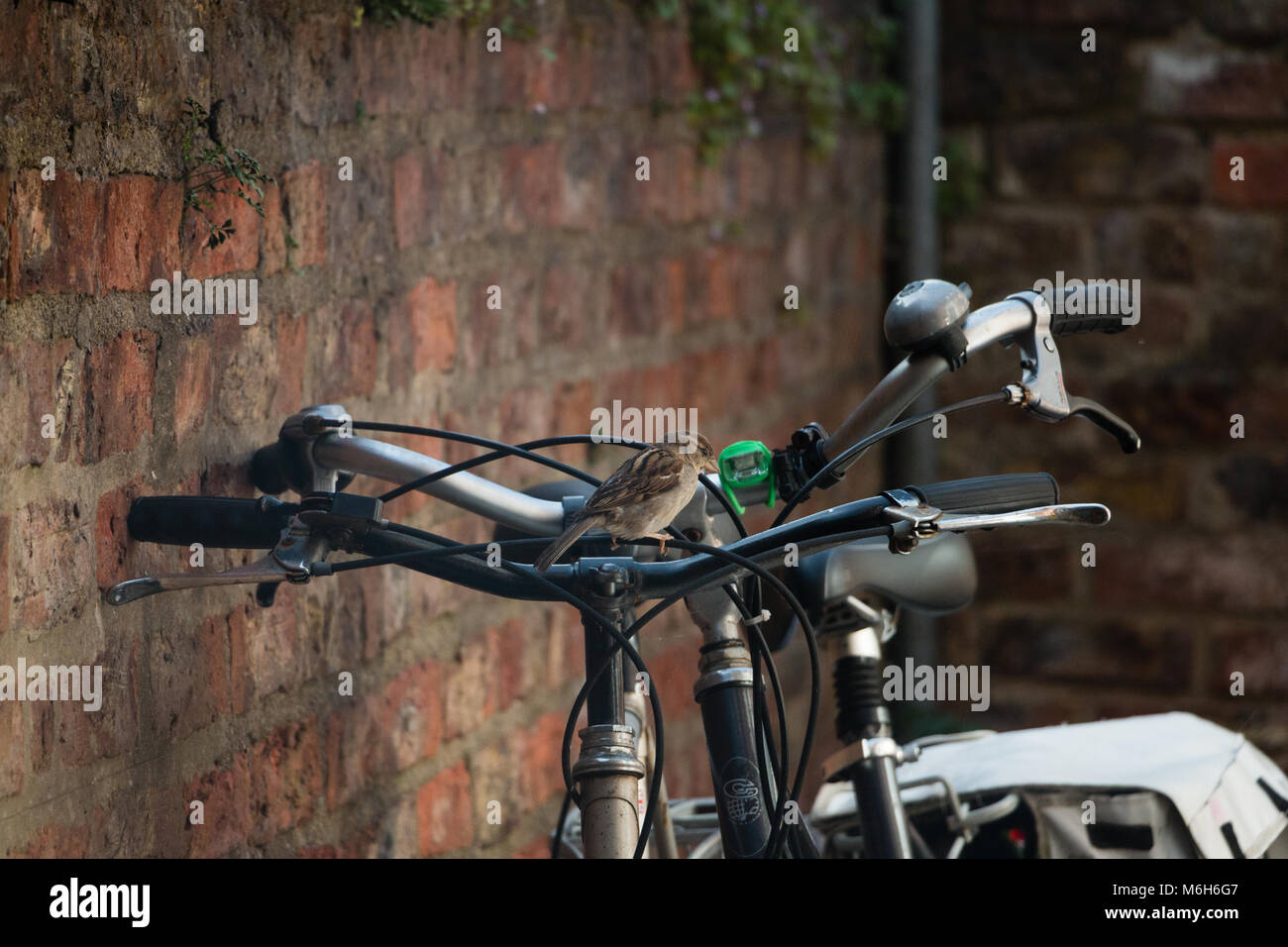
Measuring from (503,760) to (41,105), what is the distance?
45.2 inches

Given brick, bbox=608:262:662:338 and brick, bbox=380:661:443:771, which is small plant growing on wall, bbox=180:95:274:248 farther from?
brick, bbox=608:262:662:338

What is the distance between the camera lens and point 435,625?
1.75m

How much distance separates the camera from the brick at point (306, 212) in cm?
142

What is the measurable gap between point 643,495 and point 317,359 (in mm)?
547

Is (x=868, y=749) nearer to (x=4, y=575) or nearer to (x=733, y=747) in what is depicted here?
(x=733, y=747)

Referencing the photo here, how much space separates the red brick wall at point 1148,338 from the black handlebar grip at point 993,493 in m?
2.36

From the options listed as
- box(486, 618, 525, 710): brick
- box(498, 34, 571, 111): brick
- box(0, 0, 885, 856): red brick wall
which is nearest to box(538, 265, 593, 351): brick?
box(0, 0, 885, 856): red brick wall

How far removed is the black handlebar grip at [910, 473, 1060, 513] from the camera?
1039mm

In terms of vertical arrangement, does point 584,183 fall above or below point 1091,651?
above

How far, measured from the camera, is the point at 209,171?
1271mm

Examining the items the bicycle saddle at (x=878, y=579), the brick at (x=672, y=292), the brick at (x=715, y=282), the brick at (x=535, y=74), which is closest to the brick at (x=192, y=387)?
the bicycle saddle at (x=878, y=579)

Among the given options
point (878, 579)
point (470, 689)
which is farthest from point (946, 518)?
point (470, 689)

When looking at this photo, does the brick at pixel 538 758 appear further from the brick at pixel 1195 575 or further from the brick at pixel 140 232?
the brick at pixel 1195 575

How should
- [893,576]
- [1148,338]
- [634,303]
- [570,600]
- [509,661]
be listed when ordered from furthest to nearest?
[1148,338]
[634,303]
[509,661]
[893,576]
[570,600]
